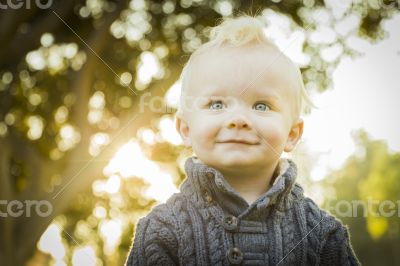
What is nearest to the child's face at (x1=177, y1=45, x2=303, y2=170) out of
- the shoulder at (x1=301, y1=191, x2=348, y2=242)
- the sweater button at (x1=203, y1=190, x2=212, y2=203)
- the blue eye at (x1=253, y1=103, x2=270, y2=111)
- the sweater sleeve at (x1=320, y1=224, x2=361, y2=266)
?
the blue eye at (x1=253, y1=103, x2=270, y2=111)

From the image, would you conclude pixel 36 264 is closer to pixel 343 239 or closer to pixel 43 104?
pixel 43 104

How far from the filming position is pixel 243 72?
1917mm

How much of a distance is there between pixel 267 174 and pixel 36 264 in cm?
820

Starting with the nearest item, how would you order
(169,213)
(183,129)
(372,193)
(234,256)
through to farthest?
(234,256) < (169,213) < (183,129) < (372,193)

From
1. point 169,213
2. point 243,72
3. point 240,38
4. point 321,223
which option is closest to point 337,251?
point 321,223

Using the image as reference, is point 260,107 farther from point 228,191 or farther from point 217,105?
point 228,191

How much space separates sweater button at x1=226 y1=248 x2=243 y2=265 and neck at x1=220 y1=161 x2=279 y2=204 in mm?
195

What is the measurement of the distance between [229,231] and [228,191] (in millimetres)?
134

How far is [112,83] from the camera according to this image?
8.46 m

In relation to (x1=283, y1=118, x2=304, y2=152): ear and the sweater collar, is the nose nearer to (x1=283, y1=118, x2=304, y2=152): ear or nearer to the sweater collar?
the sweater collar

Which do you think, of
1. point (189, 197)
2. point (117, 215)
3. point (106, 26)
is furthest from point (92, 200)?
point (189, 197)

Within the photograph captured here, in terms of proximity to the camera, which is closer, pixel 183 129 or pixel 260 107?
pixel 260 107

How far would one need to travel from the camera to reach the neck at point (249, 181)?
1.97m

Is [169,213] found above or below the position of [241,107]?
below
